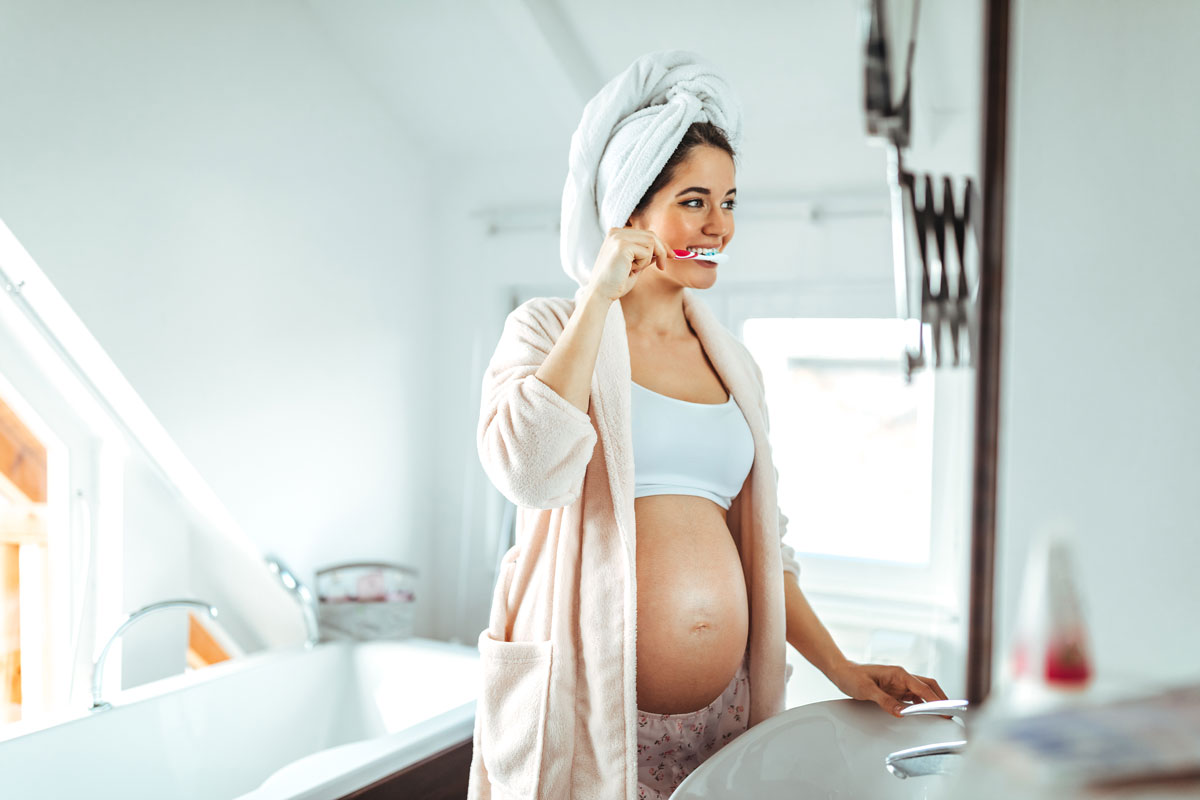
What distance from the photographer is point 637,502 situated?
1.06 meters

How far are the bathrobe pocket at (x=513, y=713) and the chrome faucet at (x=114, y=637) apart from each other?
1102 millimetres

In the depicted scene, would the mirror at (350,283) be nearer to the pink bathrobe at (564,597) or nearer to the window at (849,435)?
the window at (849,435)

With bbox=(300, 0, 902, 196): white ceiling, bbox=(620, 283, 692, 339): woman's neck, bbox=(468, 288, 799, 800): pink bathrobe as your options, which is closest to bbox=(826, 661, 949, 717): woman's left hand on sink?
bbox=(468, 288, 799, 800): pink bathrobe

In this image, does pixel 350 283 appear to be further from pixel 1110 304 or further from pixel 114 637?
pixel 1110 304

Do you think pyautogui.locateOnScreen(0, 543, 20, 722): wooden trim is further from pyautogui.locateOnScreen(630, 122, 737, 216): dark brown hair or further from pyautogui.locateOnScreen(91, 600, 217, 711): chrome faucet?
pyautogui.locateOnScreen(630, 122, 737, 216): dark brown hair

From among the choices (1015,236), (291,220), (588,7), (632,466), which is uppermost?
(588,7)

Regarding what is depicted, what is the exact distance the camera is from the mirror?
6.38 feet

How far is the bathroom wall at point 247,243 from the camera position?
1.82 metres

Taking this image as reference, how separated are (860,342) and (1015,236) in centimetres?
225

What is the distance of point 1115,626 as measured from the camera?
230 mm

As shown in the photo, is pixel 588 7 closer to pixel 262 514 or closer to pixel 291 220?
pixel 291 220

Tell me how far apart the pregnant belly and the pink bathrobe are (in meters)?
0.05

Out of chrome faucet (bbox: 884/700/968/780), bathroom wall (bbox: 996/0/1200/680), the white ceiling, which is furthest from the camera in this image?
the white ceiling

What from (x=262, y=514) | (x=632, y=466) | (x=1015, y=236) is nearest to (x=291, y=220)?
(x=262, y=514)
